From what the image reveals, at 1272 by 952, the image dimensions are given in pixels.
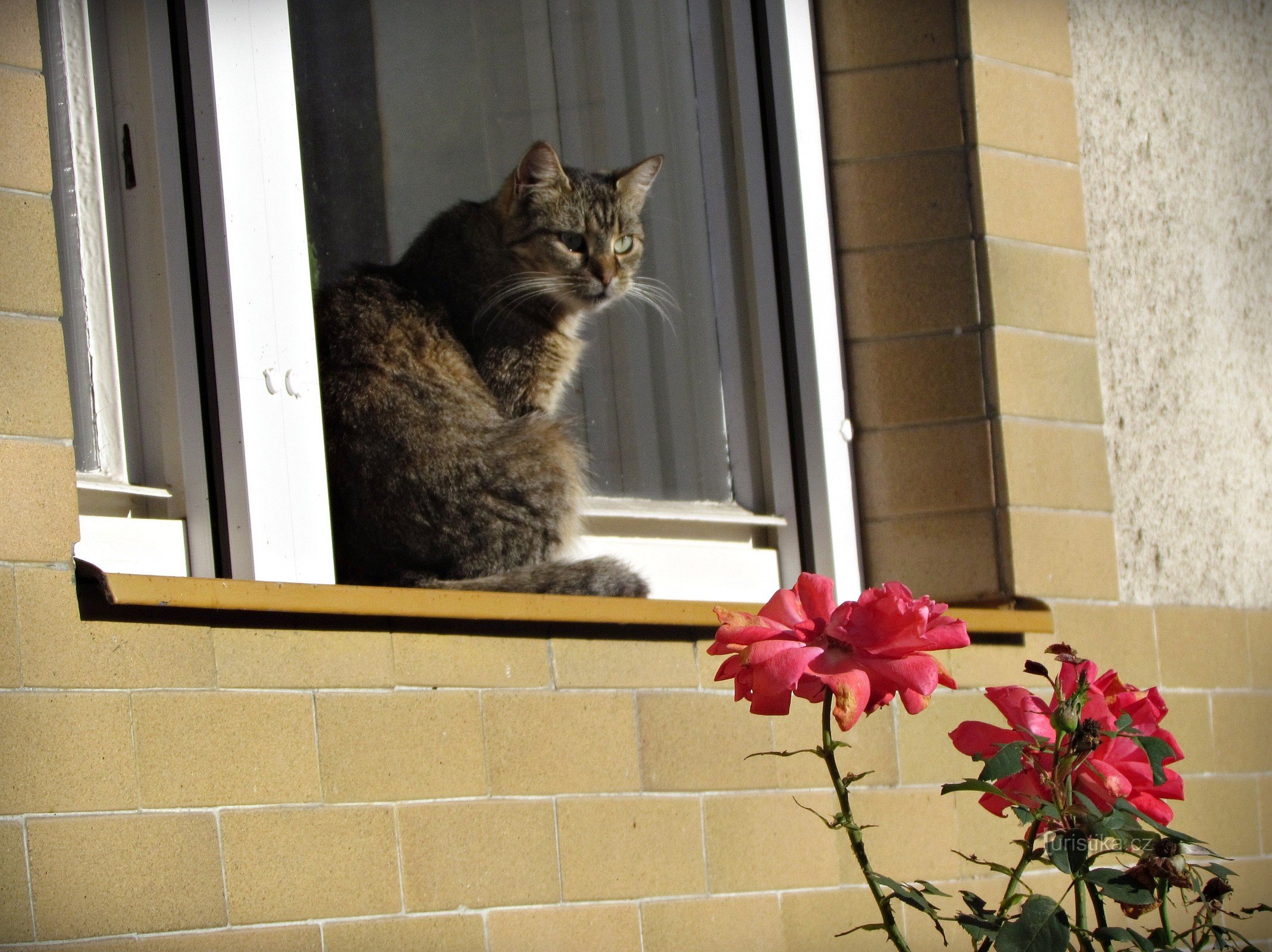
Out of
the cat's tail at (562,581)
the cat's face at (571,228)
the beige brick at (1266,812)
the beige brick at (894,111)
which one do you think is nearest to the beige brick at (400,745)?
the cat's tail at (562,581)

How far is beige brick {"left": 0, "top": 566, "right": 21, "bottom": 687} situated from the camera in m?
1.65

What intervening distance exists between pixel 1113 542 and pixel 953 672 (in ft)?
1.78

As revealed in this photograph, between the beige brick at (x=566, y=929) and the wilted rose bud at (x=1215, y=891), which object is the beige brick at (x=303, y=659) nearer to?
the beige brick at (x=566, y=929)

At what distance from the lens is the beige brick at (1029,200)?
288cm

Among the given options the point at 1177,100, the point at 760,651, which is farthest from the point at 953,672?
the point at 760,651

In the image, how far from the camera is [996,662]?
109 inches

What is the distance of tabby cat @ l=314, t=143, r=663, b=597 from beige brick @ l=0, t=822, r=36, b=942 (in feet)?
2.56

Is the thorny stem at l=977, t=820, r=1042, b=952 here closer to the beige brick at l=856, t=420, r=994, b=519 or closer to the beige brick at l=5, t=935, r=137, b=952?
the beige brick at l=5, t=935, r=137, b=952

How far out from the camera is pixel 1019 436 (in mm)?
2854

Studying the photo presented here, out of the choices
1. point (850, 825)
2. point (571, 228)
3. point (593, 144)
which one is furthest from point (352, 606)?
point (593, 144)

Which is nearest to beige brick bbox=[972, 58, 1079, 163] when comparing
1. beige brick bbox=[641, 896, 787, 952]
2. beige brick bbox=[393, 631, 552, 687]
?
beige brick bbox=[393, 631, 552, 687]

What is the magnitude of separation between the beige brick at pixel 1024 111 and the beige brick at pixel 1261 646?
3.60ft

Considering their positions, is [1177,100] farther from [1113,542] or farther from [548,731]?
[548,731]

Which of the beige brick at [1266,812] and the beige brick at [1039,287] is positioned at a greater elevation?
the beige brick at [1039,287]
